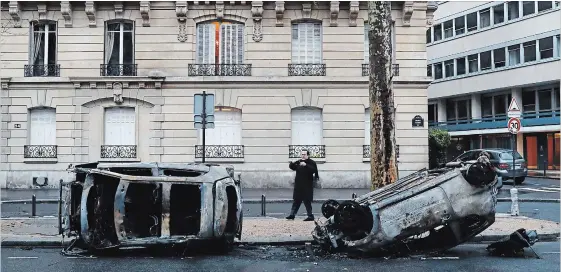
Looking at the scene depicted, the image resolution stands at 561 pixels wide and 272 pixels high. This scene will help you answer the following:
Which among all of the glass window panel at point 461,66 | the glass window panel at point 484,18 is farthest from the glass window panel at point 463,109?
the glass window panel at point 484,18

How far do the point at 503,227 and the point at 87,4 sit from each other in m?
17.3

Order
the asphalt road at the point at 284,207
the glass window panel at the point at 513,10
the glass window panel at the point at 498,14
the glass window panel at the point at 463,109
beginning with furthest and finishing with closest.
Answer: the glass window panel at the point at 463,109 → the glass window panel at the point at 498,14 → the glass window panel at the point at 513,10 → the asphalt road at the point at 284,207

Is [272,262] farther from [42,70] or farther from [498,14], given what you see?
[498,14]

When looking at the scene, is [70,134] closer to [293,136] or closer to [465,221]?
[293,136]

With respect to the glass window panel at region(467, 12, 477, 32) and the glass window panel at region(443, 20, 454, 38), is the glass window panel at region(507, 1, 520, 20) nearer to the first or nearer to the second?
A: the glass window panel at region(467, 12, 477, 32)

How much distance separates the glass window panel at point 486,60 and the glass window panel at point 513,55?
1957mm

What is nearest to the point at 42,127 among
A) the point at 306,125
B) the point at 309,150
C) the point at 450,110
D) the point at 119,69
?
the point at 119,69

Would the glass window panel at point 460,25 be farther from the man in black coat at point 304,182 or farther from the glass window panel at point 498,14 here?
the man in black coat at point 304,182

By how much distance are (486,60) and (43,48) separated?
30.4m

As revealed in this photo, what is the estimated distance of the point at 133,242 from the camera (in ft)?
29.0

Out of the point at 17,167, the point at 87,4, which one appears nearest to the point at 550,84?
the point at 87,4

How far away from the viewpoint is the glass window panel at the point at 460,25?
4392 centimetres

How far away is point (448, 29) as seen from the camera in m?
45.6

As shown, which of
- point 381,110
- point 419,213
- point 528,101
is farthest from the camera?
point 528,101
